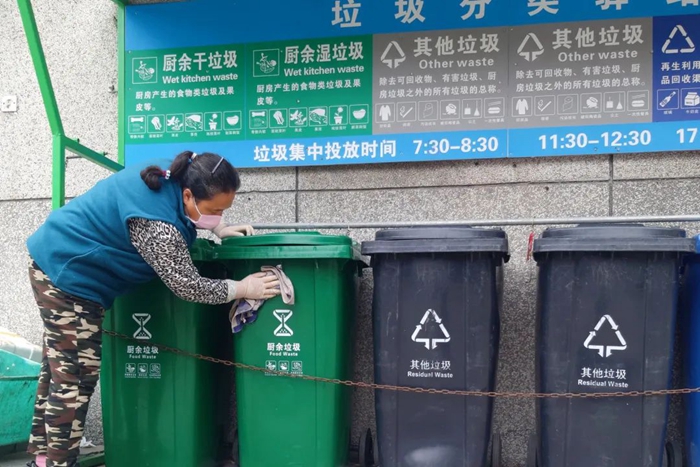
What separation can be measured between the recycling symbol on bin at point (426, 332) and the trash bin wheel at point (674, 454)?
132 centimetres

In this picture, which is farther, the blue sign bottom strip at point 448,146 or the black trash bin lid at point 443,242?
the blue sign bottom strip at point 448,146

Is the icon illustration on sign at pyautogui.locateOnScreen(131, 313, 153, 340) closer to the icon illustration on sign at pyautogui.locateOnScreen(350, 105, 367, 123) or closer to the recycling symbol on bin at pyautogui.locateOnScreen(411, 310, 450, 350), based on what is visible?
the recycling symbol on bin at pyautogui.locateOnScreen(411, 310, 450, 350)

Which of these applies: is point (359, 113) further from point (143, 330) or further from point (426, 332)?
point (143, 330)

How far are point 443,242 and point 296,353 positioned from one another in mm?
884

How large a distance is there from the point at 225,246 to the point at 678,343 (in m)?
2.37

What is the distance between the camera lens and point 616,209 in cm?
421

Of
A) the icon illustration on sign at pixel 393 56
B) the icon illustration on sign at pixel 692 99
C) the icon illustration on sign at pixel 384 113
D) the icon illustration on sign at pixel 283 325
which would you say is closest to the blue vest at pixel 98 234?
the icon illustration on sign at pixel 283 325

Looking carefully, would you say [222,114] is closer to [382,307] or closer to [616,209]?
[382,307]

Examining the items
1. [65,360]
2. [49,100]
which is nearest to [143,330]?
[65,360]

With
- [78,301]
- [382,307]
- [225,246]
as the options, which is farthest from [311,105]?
[78,301]

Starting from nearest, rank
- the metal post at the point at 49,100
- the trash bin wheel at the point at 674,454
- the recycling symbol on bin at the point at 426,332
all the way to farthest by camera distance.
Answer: the recycling symbol on bin at the point at 426,332, the trash bin wheel at the point at 674,454, the metal post at the point at 49,100

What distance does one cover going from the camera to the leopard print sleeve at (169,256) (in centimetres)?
307

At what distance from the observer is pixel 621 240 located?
124 inches

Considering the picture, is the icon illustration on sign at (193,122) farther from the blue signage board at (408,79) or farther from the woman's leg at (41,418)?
the woman's leg at (41,418)
